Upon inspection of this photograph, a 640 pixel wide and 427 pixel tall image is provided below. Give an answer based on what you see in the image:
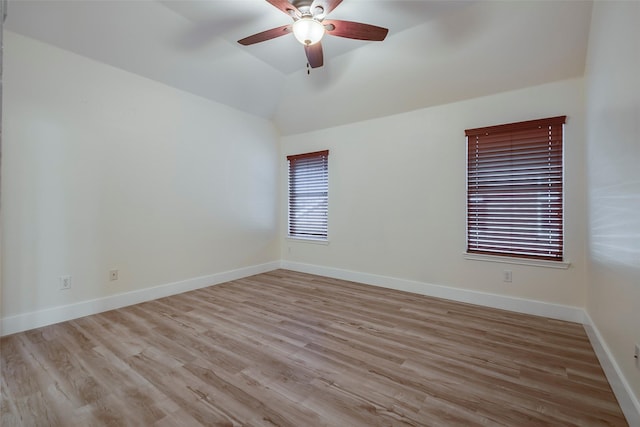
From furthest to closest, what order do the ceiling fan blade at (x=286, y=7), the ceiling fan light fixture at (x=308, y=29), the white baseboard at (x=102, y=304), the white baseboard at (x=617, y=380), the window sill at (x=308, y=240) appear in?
the window sill at (x=308, y=240), the white baseboard at (x=102, y=304), the ceiling fan light fixture at (x=308, y=29), the ceiling fan blade at (x=286, y=7), the white baseboard at (x=617, y=380)

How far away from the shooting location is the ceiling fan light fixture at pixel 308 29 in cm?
243

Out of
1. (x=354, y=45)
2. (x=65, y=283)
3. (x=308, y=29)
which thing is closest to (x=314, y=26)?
(x=308, y=29)

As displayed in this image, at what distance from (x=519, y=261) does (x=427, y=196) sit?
1216mm

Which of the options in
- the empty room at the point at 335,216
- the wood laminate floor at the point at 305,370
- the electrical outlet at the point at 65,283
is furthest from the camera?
the electrical outlet at the point at 65,283

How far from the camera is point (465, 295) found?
3.49 meters

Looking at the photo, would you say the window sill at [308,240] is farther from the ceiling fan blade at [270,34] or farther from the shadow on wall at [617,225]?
the shadow on wall at [617,225]

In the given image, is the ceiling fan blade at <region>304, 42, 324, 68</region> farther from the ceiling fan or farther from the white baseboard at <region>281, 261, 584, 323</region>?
the white baseboard at <region>281, 261, 584, 323</region>

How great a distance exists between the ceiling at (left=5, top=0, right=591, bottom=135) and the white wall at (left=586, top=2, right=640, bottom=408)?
0.43 m

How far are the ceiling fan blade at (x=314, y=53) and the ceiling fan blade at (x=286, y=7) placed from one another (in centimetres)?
31

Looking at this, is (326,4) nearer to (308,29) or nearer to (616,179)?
(308,29)

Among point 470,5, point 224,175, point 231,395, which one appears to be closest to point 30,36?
point 224,175

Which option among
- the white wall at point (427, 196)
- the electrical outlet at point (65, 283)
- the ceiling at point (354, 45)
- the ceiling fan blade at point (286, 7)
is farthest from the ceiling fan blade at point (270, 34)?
the electrical outlet at point (65, 283)

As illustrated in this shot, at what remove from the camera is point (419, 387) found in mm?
1948

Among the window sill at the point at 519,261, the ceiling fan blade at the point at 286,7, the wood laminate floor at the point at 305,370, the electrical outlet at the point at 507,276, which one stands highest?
the ceiling fan blade at the point at 286,7
